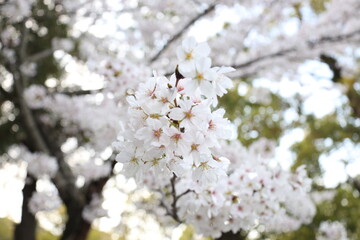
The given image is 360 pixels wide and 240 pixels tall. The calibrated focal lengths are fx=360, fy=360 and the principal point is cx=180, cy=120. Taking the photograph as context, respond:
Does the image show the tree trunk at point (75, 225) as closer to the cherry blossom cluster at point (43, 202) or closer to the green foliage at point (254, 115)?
the cherry blossom cluster at point (43, 202)

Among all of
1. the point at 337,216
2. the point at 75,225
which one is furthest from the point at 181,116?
the point at 337,216

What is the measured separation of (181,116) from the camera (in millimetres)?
1327

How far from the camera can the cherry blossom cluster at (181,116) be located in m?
1.33

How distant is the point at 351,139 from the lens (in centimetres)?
689

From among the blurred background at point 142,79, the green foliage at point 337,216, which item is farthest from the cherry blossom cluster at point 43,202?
the green foliage at point 337,216

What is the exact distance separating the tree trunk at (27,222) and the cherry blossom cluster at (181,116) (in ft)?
→ 18.7

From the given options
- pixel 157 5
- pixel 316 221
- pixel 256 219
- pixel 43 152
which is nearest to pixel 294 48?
pixel 157 5

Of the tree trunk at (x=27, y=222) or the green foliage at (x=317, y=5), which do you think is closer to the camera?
the tree trunk at (x=27, y=222)

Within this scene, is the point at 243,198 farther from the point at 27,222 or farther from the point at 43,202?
the point at 27,222

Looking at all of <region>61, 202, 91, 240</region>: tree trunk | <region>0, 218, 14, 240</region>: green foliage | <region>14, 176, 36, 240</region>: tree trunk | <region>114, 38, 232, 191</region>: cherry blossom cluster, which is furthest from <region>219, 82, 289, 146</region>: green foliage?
<region>0, 218, 14, 240</region>: green foliage

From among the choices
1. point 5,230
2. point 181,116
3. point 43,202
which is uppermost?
point 181,116

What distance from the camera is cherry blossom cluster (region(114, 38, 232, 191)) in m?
1.33

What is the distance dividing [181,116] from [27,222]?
623 centimetres

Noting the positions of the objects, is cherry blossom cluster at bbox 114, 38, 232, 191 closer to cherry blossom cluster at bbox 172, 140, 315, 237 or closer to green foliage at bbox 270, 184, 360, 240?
cherry blossom cluster at bbox 172, 140, 315, 237
